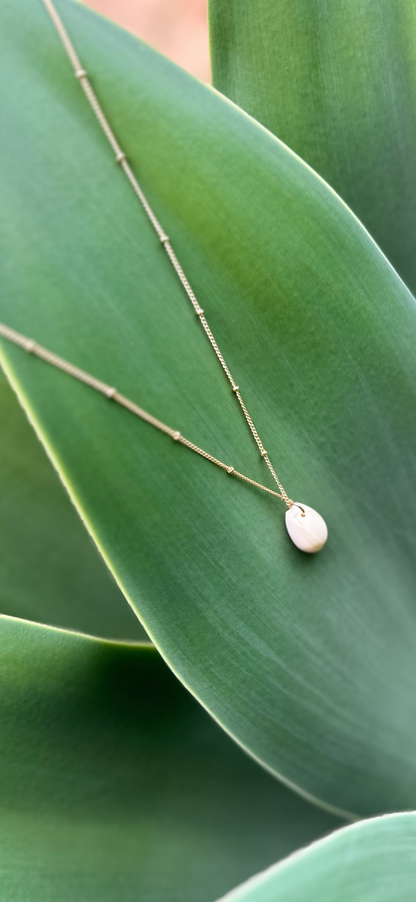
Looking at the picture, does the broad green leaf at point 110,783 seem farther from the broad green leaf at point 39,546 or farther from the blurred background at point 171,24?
the blurred background at point 171,24

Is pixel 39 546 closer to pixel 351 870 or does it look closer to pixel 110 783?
pixel 110 783

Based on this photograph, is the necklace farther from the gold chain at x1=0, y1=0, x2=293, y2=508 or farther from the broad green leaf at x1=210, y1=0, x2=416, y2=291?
the broad green leaf at x1=210, y1=0, x2=416, y2=291

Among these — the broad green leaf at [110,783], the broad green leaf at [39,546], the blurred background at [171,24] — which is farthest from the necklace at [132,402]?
the blurred background at [171,24]

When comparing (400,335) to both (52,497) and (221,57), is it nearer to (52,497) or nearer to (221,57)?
(221,57)

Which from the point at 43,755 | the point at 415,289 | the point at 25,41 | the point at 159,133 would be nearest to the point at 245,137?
the point at 159,133

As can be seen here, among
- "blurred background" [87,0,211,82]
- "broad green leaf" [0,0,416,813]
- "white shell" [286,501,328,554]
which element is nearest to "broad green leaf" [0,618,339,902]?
"broad green leaf" [0,0,416,813]

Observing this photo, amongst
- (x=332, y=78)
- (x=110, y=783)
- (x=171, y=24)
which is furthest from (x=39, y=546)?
(x=171, y=24)

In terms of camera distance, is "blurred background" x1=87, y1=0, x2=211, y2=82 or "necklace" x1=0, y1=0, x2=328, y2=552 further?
"blurred background" x1=87, y1=0, x2=211, y2=82
